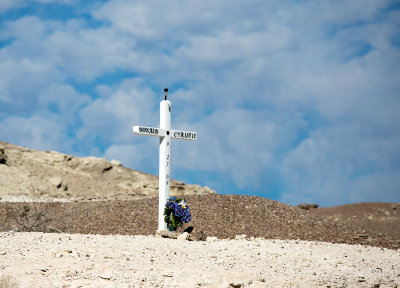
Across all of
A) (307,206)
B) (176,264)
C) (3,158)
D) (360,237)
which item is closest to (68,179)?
(3,158)

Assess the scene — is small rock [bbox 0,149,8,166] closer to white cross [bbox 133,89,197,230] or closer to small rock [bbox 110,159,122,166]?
small rock [bbox 110,159,122,166]

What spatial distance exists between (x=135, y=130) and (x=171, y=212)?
2191mm

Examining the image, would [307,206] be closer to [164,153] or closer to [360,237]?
[360,237]

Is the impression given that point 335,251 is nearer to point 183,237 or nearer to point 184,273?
point 183,237

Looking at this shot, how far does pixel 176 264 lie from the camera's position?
23.7ft

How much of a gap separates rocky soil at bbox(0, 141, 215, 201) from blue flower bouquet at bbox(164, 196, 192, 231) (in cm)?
1096

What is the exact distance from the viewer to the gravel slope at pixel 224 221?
472 inches

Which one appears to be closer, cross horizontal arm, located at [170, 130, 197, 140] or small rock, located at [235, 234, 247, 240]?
small rock, located at [235, 234, 247, 240]

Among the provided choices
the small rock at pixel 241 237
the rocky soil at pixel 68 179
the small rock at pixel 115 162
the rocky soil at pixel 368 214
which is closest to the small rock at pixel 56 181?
the rocky soil at pixel 68 179

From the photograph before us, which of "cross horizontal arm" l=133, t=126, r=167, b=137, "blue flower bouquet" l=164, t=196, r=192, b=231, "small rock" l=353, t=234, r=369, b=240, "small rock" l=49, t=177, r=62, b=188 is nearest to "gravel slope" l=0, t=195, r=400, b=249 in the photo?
"small rock" l=353, t=234, r=369, b=240

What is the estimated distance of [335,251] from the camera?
10.1 m

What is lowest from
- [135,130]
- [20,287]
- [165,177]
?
[20,287]

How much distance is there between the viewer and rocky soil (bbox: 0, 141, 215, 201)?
23.6 m

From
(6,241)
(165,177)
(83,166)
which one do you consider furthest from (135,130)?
(83,166)
